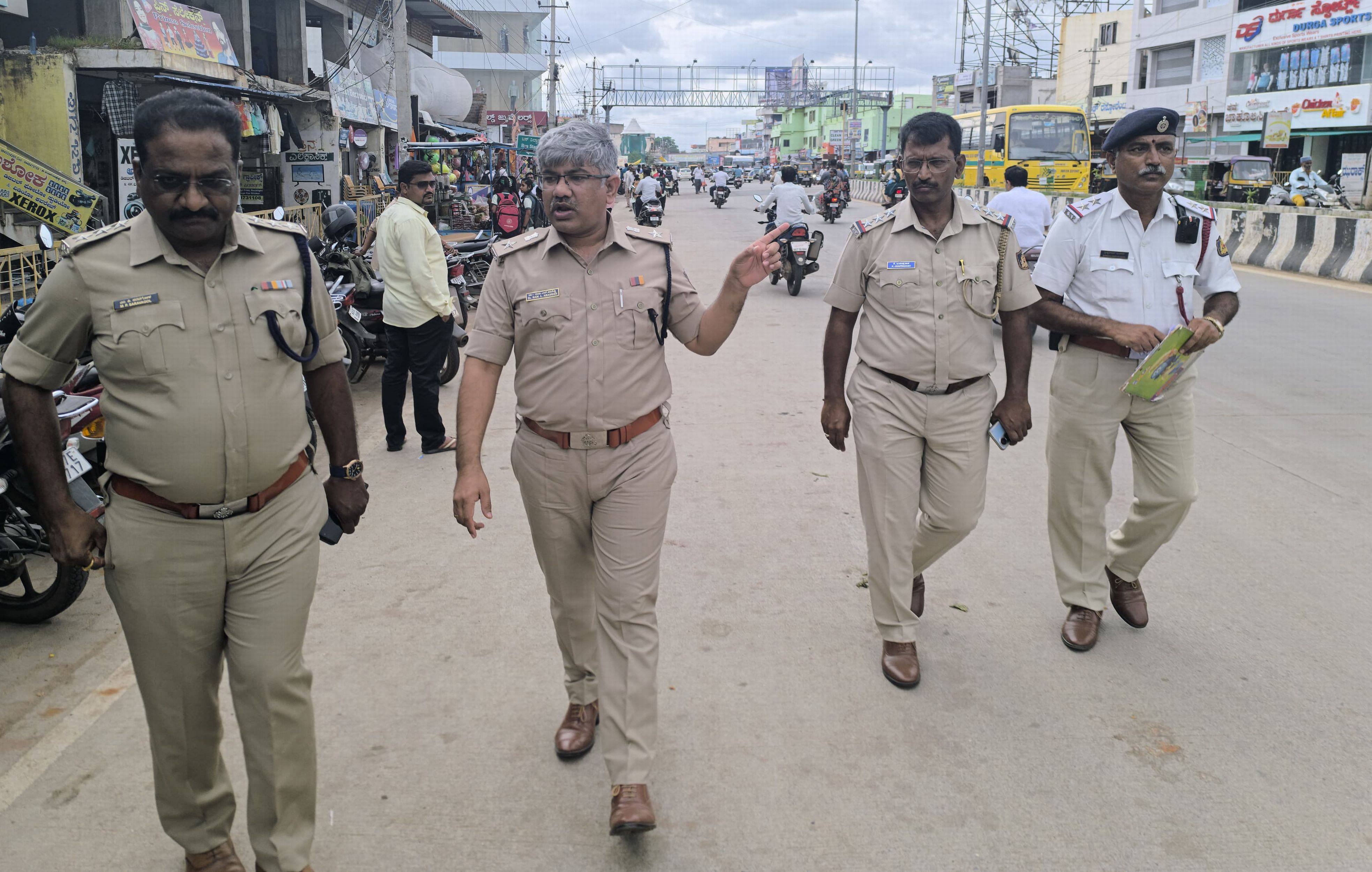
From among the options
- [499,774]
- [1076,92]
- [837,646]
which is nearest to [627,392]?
[499,774]

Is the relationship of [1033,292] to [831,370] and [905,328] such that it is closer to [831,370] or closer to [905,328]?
[905,328]

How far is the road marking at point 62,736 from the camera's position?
3172mm

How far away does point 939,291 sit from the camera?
3.76 metres

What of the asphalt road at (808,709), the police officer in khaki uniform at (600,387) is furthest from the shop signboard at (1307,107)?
the police officer in khaki uniform at (600,387)

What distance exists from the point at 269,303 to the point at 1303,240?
17.8 m

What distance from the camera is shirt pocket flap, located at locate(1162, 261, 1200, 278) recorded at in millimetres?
3967

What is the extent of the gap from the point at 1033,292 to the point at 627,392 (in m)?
1.64

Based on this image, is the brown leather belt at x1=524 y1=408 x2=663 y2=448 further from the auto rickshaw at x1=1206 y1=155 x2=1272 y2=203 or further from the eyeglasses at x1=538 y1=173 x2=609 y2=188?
the auto rickshaw at x1=1206 y1=155 x2=1272 y2=203

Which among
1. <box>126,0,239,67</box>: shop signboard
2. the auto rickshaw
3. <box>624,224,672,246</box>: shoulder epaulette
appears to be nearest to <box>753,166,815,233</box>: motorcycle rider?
<box>126,0,239,67</box>: shop signboard

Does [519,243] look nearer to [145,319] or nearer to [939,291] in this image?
[145,319]

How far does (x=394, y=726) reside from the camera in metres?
3.49

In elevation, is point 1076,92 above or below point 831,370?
above

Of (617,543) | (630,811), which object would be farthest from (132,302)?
(630,811)

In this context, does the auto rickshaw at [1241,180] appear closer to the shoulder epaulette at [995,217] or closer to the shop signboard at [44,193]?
the shop signboard at [44,193]
